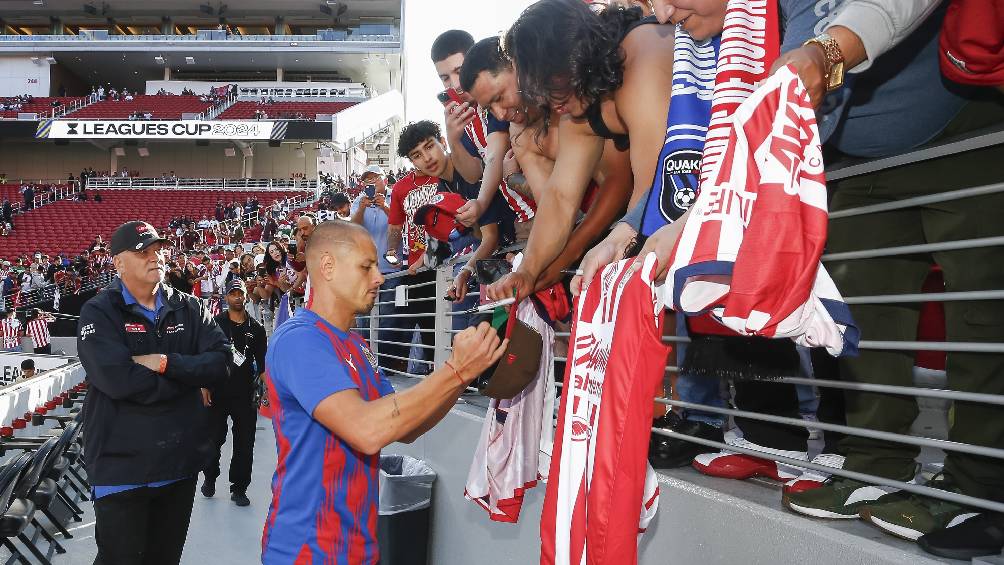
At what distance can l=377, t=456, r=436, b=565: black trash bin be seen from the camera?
144 inches

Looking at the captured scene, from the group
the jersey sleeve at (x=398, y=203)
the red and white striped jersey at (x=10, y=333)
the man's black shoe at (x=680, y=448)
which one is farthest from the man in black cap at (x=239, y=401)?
the red and white striped jersey at (x=10, y=333)

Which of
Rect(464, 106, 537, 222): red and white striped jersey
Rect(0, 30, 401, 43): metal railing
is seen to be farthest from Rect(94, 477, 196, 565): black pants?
Rect(0, 30, 401, 43): metal railing

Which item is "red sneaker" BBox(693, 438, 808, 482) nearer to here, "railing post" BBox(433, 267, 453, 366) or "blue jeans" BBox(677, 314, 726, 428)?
"blue jeans" BBox(677, 314, 726, 428)

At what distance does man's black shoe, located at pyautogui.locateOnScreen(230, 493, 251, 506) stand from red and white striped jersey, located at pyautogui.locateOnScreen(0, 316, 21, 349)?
37.2 feet

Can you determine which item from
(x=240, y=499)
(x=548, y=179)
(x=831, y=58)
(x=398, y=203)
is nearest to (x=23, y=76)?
(x=240, y=499)

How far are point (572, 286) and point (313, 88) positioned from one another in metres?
33.5

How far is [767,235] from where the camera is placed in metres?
1.07

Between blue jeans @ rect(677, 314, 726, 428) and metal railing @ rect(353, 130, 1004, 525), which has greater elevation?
metal railing @ rect(353, 130, 1004, 525)

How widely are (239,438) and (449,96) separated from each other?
3.34 metres

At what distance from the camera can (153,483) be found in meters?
3.01

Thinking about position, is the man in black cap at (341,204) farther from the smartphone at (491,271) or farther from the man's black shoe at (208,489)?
the smartphone at (491,271)

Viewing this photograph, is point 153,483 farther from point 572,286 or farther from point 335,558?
point 572,286

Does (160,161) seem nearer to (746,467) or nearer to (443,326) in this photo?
A: (443,326)

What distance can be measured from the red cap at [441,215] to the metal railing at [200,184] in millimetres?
26282
